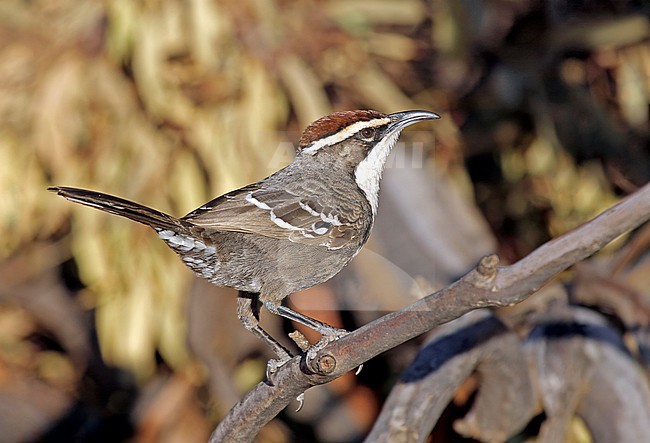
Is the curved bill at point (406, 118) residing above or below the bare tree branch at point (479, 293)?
above

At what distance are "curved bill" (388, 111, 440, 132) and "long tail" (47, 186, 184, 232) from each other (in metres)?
0.34

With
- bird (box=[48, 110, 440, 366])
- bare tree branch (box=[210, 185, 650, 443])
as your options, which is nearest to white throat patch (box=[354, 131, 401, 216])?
bird (box=[48, 110, 440, 366])

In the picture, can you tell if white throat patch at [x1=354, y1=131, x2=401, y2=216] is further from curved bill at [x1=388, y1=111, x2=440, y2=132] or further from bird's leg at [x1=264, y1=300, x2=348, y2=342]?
bird's leg at [x1=264, y1=300, x2=348, y2=342]

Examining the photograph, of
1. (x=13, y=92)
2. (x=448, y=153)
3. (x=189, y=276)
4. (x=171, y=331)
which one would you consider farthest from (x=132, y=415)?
(x=448, y=153)

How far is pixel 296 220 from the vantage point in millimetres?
1292

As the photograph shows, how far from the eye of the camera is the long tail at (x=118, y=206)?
43.0 inches

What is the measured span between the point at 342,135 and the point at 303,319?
0.29 metres

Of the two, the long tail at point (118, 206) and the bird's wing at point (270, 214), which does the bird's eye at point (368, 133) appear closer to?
the bird's wing at point (270, 214)

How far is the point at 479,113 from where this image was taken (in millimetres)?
4797

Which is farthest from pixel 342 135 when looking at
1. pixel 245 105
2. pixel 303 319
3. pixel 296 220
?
pixel 245 105

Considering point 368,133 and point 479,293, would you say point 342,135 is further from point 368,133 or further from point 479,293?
point 479,293

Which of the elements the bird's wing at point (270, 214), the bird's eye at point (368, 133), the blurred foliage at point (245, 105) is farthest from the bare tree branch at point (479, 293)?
the blurred foliage at point (245, 105)

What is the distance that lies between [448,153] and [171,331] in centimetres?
160

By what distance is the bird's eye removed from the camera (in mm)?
1380
